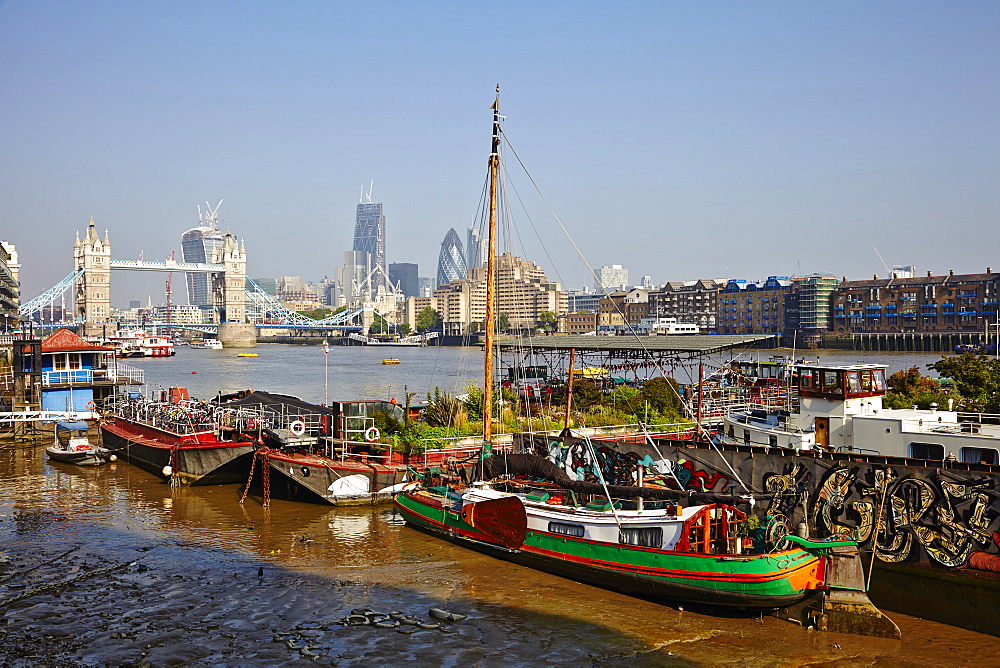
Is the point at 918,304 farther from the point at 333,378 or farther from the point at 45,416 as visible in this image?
the point at 45,416

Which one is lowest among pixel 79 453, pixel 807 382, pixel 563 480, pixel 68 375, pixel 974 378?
pixel 79 453

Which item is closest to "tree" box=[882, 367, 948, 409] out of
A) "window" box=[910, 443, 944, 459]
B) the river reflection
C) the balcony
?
"window" box=[910, 443, 944, 459]

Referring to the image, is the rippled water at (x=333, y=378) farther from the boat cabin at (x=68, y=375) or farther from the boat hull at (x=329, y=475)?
the boat hull at (x=329, y=475)

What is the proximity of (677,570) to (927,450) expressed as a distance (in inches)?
314

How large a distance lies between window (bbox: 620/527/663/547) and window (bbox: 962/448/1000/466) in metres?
7.79

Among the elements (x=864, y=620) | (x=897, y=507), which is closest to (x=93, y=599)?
(x=864, y=620)

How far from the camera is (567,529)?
17844mm

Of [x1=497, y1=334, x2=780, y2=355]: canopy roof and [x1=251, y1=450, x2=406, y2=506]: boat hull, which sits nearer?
[x1=251, y1=450, x2=406, y2=506]: boat hull

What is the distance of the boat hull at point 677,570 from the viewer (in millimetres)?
15008

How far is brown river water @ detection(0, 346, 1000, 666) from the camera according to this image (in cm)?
1387

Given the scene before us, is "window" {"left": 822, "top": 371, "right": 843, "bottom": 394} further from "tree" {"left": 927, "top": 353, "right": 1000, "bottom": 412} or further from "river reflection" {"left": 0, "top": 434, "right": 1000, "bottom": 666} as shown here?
"tree" {"left": 927, "top": 353, "right": 1000, "bottom": 412}

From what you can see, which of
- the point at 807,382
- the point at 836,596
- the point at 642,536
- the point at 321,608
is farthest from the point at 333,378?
the point at 836,596

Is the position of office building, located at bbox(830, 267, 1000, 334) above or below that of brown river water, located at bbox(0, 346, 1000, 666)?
above

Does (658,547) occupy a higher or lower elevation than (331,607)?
higher
